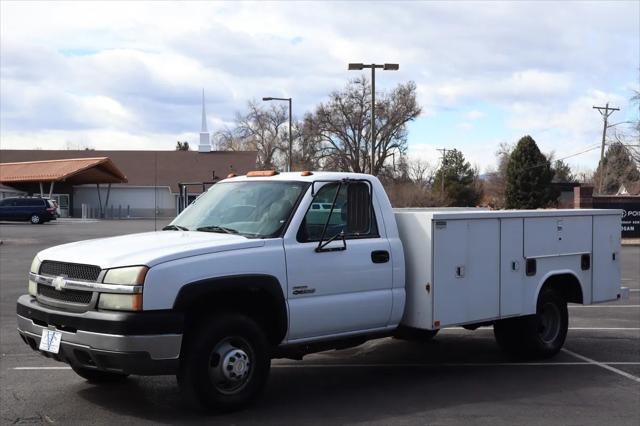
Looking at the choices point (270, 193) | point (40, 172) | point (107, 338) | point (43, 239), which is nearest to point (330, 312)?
point (270, 193)

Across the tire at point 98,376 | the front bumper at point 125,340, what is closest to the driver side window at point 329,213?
the front bumper at point 125,340

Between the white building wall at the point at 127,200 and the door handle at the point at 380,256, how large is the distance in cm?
5818

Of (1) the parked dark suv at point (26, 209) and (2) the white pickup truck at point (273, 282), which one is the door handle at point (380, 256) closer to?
(2) the white pickup truck at point (273, 282)

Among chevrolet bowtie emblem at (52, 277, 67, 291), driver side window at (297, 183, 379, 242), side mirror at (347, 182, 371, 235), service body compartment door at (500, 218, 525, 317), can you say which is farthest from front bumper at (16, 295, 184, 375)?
service body compartment door at (500, 218, 525, 317)

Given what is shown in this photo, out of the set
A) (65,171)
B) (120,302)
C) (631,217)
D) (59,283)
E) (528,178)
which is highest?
(65,171)

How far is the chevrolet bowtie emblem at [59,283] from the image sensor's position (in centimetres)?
568

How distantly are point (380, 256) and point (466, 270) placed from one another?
1017 mm

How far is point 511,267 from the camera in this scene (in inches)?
298

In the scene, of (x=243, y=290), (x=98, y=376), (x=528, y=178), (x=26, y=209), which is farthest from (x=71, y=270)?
(x=528, y=178)

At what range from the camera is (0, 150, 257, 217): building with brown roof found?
62.2 m

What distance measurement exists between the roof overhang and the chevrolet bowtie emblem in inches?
2018

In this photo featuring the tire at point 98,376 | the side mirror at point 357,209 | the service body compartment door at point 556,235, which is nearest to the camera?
the side mirror at point 357,209

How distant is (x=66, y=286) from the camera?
223 inches

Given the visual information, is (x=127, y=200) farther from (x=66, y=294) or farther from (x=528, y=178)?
(x=66, y=294)
